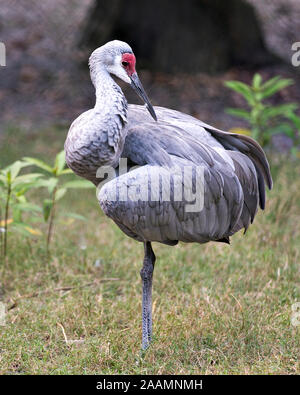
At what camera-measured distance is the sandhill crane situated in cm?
365

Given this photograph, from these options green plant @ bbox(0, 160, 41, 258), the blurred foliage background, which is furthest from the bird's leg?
the blurred foliage background

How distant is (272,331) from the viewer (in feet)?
13.8

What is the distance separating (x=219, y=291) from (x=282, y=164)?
8.23 feet

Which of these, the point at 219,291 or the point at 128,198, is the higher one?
the point at 128,198

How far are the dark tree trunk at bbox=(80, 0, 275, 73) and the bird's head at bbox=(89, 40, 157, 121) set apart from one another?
5.18 m

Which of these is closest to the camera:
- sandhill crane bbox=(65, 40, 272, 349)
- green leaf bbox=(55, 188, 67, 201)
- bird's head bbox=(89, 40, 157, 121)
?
sandhill crane bbox=(65, 40, 272, 349)

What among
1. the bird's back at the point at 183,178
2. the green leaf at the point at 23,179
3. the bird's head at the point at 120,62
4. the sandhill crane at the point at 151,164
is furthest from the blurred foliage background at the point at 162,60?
the bird's head at the point at 120,62

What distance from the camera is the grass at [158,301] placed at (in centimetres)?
384

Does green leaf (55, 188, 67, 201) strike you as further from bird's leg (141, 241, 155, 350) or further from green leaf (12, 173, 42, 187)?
bird's leg (141, 241, 155, 350)

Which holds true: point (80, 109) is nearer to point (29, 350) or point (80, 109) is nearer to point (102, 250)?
point (102, 250)

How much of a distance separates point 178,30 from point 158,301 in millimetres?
5241

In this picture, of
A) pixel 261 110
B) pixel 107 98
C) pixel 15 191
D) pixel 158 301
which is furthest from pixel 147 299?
pixel 261 110

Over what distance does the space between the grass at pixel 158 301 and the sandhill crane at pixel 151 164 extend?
0.34 metres
